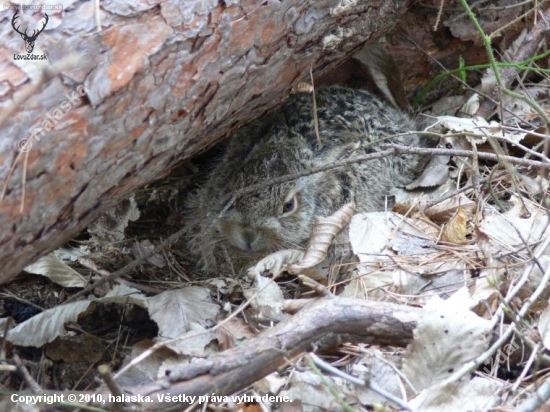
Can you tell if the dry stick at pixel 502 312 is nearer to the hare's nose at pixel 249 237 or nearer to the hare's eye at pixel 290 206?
the hare's eye at pixel 290 206

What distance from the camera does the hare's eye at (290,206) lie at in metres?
4.26

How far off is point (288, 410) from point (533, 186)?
7.29 feet

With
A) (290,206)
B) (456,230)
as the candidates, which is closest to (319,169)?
(290,206)

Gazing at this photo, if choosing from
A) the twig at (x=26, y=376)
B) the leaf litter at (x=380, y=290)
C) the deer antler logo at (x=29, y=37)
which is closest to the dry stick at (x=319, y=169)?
the leaf litter at (x=380, y=290)

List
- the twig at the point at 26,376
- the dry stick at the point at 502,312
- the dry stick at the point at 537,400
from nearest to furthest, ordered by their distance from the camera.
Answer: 1. the dry stick at the point at 537,400
2. the twig at the point at 26,376
3. the dry stick at the point at 502,312

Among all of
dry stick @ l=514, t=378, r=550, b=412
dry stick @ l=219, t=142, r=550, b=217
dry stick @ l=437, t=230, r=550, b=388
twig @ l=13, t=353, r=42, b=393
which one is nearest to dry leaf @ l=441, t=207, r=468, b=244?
dry stick @ l=219, t=142, r=550, b=217

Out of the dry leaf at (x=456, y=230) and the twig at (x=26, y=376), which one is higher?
the twig at (x=26, y=376)

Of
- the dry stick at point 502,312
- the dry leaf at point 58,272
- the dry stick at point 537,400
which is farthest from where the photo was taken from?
the dry leaf at point 58,272

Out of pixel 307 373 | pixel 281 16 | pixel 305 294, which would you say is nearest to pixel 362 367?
pixel 307 373

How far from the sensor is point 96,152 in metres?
2.88

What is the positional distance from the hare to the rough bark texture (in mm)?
701

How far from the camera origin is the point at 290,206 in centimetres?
429

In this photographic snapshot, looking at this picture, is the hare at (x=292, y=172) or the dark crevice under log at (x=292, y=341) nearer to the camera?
the dark crevice under log at (x=292, y=341)

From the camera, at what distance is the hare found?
422 centimetres
